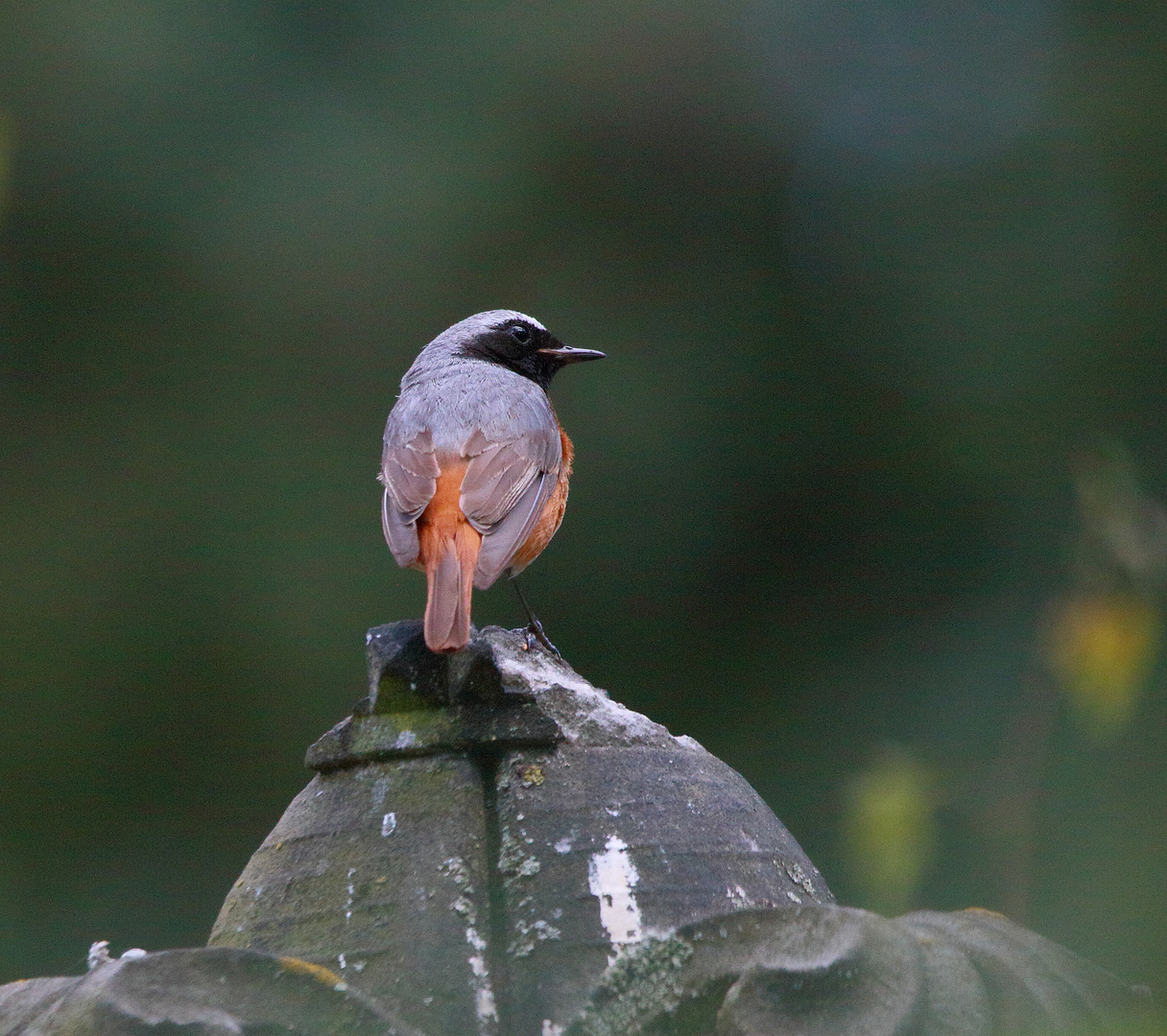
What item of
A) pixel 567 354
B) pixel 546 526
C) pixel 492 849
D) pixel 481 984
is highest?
pixel 567 354

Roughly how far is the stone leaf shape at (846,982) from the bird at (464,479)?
21.0 inches

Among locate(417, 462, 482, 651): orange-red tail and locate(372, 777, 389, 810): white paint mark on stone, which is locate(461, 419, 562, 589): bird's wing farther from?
locate(372, 777, 389, 810): white paint mark on stone

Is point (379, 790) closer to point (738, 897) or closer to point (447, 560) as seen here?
point (738, 897)

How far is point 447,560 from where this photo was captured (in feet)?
7.92

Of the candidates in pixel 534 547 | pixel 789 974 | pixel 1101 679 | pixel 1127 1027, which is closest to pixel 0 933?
pixel 534 547

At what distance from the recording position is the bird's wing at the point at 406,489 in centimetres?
253

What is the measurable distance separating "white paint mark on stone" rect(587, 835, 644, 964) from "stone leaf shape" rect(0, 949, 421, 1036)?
0.87 ft

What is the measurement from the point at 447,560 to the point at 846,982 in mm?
1213

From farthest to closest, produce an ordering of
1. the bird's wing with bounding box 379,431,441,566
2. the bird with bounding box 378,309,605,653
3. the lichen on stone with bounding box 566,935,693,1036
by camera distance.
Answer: the bird's wing with bounding box 379,431,441,566 → the bird with bounding box 378,309,605,653 → the lichen on stone with bounding box 566,935,693,1036

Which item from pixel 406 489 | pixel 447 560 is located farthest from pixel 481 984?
pixel 406 489

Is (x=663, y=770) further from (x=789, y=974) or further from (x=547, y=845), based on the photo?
(x=789, y=974)

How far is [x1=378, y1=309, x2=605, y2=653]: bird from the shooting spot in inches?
95.2

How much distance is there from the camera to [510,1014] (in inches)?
60.6

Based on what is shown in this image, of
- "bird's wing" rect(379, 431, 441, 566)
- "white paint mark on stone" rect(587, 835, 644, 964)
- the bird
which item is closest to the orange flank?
the bird
